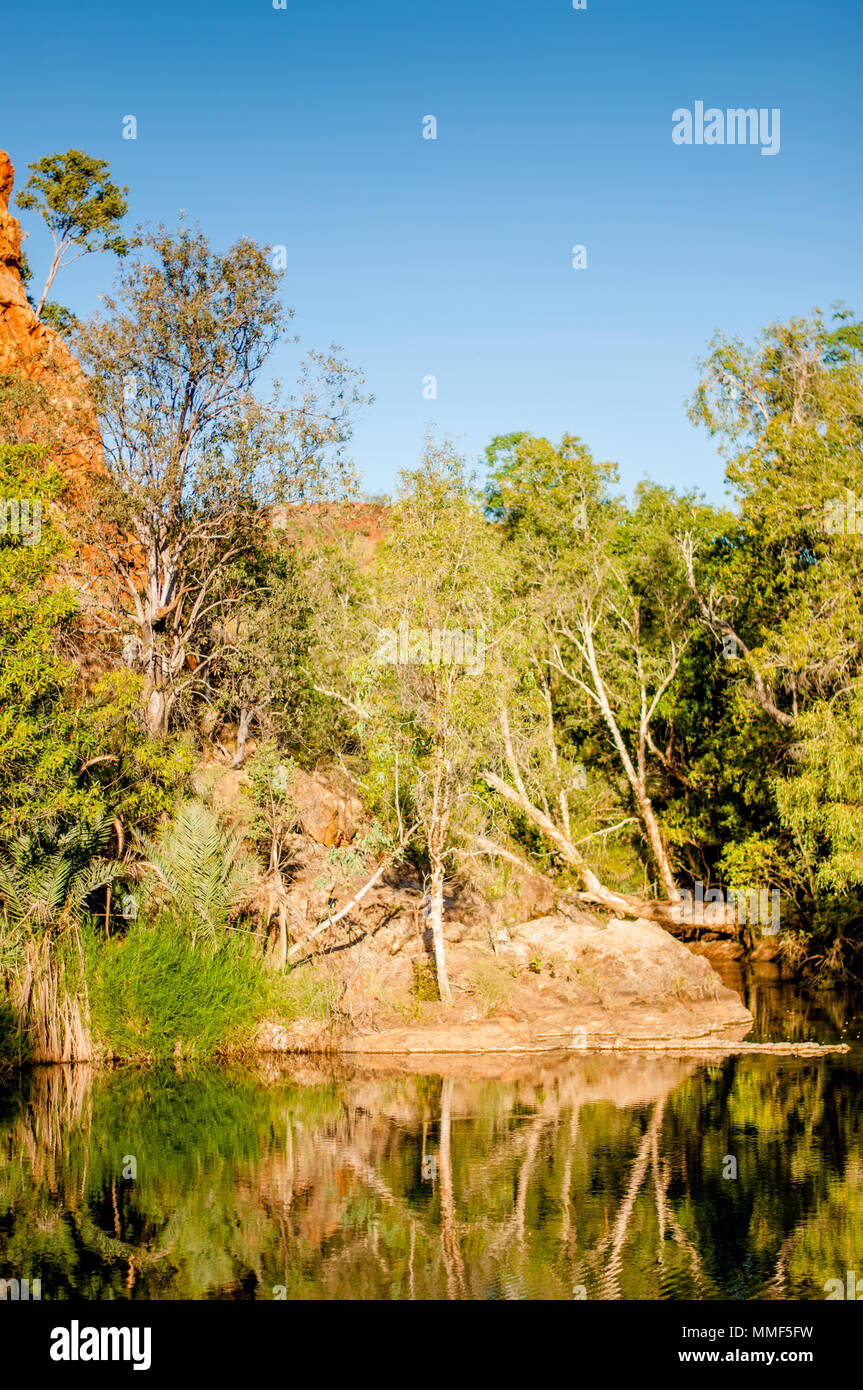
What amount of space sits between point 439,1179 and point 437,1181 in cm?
8

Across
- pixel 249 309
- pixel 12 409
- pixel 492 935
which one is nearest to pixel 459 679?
pixel 492 935

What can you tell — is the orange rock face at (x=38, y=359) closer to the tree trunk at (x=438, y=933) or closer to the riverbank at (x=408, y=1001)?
the riverbank at (x=408, y=1001)

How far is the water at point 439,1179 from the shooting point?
1232cm

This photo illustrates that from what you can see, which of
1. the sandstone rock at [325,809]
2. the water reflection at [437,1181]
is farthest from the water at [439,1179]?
the sandstone rock at [325,809]

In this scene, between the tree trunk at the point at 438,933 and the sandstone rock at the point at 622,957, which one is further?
the sandstone rock at the point at 622,957

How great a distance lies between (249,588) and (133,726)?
8.27 m

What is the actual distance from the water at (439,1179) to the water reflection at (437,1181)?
0.13ft

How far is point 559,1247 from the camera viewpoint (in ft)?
42.5

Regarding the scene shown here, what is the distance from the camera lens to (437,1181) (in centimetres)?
1565

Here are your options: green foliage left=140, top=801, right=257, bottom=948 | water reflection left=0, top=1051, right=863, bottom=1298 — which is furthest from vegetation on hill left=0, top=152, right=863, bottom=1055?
water reflection left=0, top=1051, right=863, bottom=1298

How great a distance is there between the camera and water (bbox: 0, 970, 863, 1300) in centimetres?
1232

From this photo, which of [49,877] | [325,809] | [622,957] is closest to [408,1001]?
[622,957]

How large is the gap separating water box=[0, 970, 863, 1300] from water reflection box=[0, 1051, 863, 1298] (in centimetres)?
4

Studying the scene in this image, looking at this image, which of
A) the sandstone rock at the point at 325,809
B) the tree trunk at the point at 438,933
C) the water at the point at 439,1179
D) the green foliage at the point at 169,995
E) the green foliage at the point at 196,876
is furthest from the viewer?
the sandstone rock at the point at 325,809
